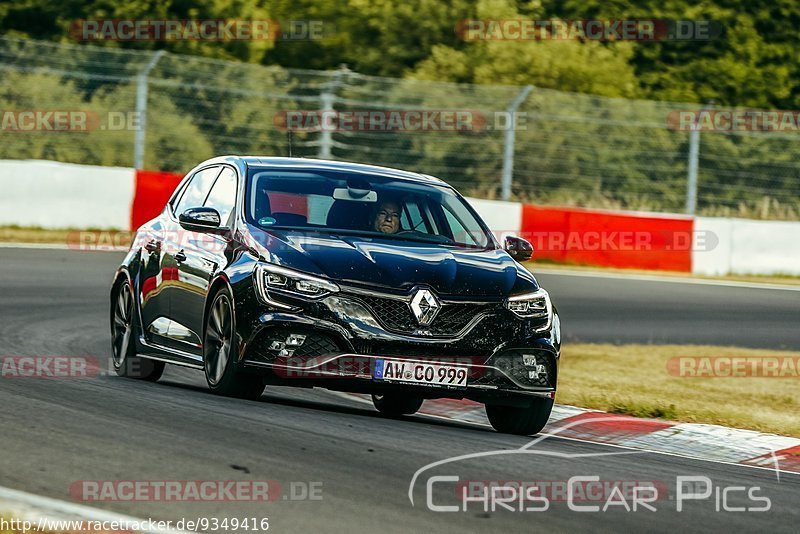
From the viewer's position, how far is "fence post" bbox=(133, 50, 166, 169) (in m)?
25.1

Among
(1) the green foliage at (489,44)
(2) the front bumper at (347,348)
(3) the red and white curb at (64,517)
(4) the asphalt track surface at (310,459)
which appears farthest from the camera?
(1) the green foliage at (489,44)

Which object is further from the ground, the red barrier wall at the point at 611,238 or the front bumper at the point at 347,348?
Answer: the front bumper at the point at 347,348

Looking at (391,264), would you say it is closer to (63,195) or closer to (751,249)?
(63,195)

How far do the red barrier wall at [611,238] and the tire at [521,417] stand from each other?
48.6ft

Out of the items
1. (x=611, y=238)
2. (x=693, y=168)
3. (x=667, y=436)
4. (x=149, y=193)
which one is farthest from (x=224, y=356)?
(x=693, y=168)

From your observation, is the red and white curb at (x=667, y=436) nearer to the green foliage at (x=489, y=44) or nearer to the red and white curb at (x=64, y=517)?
the red and white curb at (x=64, y=517)

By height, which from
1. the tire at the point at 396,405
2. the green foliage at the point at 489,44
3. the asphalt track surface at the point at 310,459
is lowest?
the tire at the point at 396,405

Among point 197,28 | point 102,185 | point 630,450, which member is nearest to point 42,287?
point 102,185

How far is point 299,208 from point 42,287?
8.10 m

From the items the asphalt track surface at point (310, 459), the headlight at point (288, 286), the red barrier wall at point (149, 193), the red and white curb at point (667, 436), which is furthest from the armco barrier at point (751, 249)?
the headlight at point (288, 286)

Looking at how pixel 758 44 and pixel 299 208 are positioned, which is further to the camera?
pixel 758 44

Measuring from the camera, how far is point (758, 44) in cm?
3975

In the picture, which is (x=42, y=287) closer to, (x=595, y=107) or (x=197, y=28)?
(x=595, y=107)

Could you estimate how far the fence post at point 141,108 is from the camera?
25062 mm
